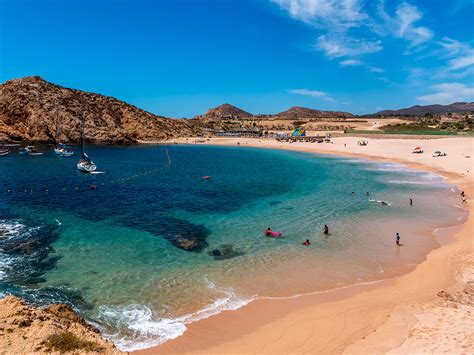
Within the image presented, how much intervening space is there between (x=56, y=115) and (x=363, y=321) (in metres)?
123

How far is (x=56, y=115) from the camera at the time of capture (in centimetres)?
11300

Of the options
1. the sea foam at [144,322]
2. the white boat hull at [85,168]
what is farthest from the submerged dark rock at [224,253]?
the white boat hull at [85,168]

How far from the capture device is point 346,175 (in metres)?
59.7

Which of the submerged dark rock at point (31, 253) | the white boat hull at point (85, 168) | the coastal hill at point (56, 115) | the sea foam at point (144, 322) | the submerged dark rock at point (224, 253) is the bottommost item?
the sea foam at point (144, 322)

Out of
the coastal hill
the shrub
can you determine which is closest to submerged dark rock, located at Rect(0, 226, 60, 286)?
the shrub

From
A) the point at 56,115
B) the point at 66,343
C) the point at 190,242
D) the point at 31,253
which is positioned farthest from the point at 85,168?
the point at 56,115

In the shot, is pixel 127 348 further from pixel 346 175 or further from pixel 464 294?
pixel 346 175

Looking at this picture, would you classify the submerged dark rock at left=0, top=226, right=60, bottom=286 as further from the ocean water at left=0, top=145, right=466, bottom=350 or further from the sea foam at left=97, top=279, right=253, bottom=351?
the sea foam at left=97, top=279, right=253, bottom=351

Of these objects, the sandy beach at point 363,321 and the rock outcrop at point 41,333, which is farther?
the sandy beach at point 363,321

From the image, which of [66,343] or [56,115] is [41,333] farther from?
[56,115]

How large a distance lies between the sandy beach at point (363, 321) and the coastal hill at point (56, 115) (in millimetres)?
116072

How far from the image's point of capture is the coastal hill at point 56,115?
4358 inches

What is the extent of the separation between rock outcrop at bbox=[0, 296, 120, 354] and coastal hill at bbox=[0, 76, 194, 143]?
116 meters

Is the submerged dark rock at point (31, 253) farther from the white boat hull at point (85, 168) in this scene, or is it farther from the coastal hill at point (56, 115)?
the coastal hill at point (56, 115)
